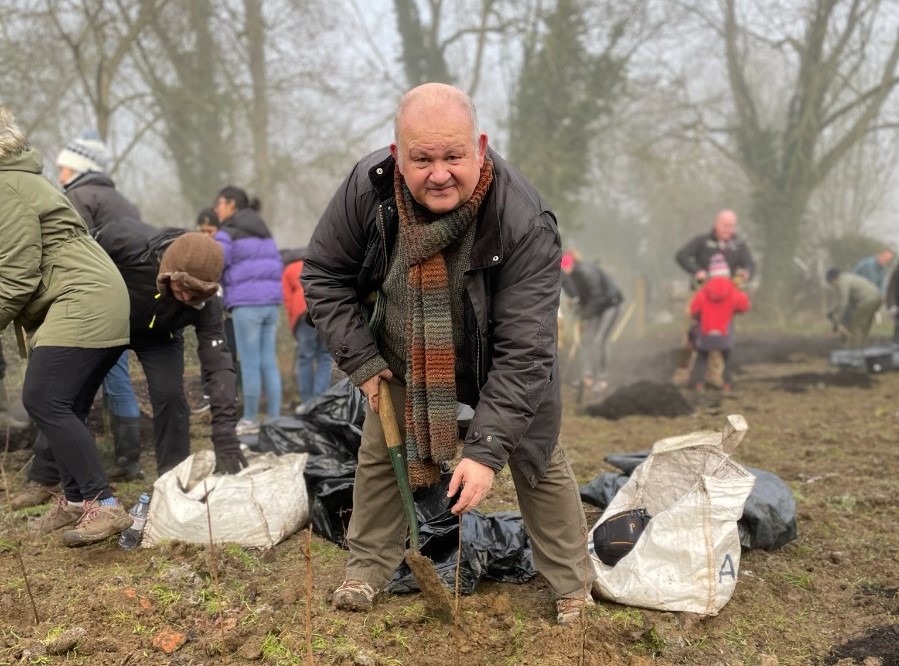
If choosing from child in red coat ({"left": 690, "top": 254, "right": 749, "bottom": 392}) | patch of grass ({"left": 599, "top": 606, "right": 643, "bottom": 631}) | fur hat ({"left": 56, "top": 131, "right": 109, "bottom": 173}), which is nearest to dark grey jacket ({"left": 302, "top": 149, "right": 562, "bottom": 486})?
patch of grass ({"left": 599, "top": 606, "right": 643, "bottom": 631})

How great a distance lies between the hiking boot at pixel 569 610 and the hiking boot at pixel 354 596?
2.27 feet

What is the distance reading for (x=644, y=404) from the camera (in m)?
7.56

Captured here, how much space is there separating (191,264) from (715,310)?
6384 mm

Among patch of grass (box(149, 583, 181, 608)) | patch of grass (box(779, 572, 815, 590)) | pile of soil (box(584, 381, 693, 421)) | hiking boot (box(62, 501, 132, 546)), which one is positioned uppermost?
hiking boot (box(62, 501, 132, 546))

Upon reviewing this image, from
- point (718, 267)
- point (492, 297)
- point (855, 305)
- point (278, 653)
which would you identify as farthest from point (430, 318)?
point (855, 305)

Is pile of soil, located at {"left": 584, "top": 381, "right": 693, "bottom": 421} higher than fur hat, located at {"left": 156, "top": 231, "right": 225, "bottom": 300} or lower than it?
lower

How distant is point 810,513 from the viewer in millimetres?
4004

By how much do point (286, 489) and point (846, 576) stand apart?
8.24 feet

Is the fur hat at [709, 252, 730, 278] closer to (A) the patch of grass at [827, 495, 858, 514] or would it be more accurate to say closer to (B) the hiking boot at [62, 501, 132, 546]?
(A) the patch of grass at [827, 495, 858, 514]

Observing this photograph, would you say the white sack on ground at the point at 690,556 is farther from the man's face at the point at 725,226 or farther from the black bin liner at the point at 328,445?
the man's face at the point at 725,226

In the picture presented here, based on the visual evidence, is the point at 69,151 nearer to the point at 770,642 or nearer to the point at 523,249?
the point at 523,249

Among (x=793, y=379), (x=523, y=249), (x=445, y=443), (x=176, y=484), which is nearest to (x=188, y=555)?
(x=176, y=484)

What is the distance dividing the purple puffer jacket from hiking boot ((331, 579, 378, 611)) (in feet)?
11.1

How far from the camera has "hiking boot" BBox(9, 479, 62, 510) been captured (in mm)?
3887
